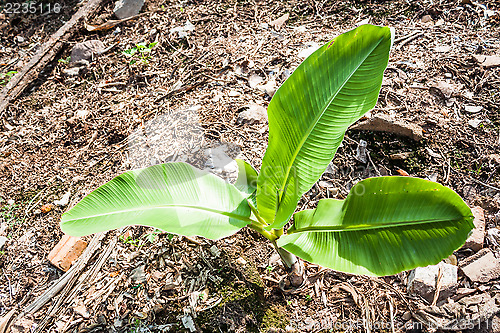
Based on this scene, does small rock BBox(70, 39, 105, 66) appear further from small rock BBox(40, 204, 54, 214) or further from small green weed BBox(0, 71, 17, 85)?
small rock BBox(40, 204, 54, 214)

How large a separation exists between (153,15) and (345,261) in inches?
103

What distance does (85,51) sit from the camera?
2.65 meters

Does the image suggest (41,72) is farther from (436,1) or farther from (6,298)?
(436,1)

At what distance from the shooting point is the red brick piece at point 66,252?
1.64m

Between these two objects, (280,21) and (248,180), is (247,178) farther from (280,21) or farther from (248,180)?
(280,21)

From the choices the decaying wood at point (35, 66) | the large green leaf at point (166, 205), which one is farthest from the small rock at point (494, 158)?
the decaying wood at point (35, 66)

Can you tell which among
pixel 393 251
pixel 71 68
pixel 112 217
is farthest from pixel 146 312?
pixel 71 68

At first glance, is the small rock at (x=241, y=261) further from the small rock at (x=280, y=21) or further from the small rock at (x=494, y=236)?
the small rock at (x=280, y=21)

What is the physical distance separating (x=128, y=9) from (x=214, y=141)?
1.79 m

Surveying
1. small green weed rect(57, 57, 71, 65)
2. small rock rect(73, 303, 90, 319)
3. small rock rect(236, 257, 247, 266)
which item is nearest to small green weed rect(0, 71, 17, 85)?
small green weed rect(57, 57, 71, 65)

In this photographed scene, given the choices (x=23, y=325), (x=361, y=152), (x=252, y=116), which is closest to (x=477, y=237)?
(x=361, y=152)

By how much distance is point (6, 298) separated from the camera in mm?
1630

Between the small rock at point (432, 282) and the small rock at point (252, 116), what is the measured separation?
43.2 inches

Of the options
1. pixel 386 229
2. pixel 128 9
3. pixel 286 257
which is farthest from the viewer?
pixel 128 9
